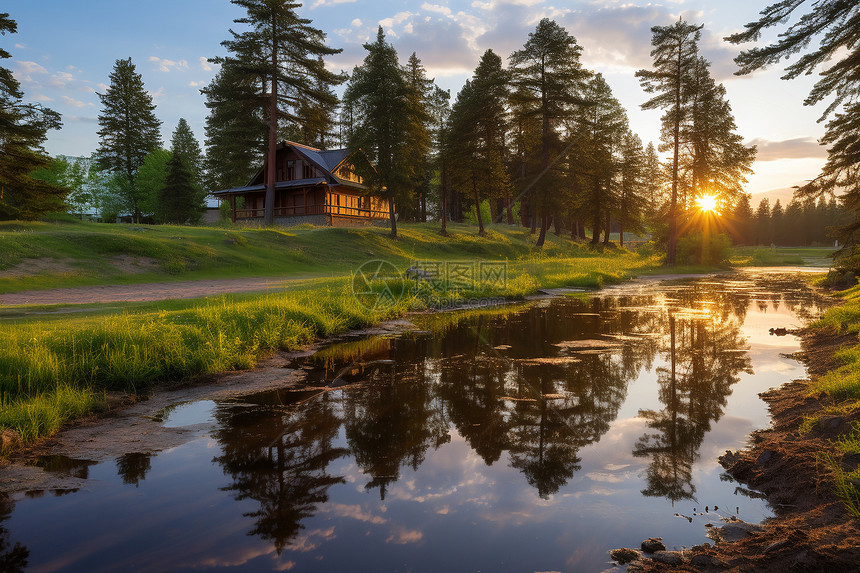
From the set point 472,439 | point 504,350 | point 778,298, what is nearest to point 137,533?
point 472,439

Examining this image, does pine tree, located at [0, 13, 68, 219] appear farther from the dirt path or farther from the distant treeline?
the distant treeline

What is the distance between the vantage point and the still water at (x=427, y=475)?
152 inches

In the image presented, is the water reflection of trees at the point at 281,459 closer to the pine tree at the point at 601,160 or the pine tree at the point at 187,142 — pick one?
the pine tree at the point at 601,160

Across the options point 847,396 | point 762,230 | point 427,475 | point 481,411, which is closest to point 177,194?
point 481,411

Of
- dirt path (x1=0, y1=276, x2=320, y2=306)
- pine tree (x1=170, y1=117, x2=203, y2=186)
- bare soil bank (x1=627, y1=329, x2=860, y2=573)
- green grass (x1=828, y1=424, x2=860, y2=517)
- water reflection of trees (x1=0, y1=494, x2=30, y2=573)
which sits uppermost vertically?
pine tree (x1=170, y1=117, x2=203, y2=186)

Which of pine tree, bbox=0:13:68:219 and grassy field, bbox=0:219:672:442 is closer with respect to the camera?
grassy field, bbox=0:219:672:442

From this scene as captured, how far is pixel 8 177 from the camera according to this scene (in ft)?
84.5

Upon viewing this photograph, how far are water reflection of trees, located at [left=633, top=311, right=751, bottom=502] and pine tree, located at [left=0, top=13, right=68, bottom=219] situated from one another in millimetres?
31606

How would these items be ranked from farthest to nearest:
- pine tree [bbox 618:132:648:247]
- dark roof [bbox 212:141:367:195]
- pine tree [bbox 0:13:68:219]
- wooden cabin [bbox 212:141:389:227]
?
pine tree [bbox 618:132:648:247] < wooden cabin [bbox 212:141:389:227] < dark roof [bbox 212:141:367:195] < pine tree [bbox 0:13:68:219]

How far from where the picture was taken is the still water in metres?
3.85

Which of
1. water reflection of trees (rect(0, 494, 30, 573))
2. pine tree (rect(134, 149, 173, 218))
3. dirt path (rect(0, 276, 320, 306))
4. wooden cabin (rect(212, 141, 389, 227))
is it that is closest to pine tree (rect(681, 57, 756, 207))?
wooden cabin (rect(212, 141, 389, 227))

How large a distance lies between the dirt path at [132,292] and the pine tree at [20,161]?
46.7 ft

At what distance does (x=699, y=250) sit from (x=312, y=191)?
34.3 m

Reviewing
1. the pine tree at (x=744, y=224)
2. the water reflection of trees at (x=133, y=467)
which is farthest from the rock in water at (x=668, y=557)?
the pine tree at (x=744, y=224)
